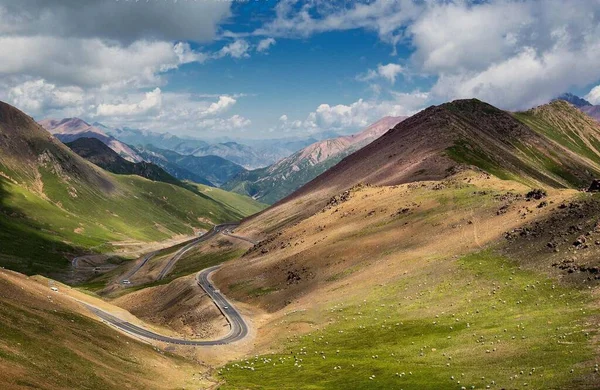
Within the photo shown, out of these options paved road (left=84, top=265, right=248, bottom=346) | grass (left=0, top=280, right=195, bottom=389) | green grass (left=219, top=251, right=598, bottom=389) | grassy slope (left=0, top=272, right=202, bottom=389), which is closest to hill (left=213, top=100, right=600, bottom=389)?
green grass (left=219, top=251, right=598, bottom=389)

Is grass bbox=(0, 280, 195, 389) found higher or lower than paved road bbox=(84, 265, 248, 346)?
higher

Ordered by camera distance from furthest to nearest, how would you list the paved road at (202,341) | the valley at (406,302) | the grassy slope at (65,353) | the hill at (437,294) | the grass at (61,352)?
the paved road at (202,341), the valley at (406,302), the hill at (437,294), the grassy slope at (65,353), the grass at (61,352)

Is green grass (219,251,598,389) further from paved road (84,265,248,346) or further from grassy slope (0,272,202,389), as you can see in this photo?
paved road (84,265,248,346)

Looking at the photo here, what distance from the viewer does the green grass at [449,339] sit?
54.1m

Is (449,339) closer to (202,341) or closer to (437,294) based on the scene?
(437,294)

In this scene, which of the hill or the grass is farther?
the hill

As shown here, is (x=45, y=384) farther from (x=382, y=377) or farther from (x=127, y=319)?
(x=127, y=319)

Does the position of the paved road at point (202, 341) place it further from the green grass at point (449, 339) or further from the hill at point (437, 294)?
the green grass at point (449, 339)

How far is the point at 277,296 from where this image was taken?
427 feet

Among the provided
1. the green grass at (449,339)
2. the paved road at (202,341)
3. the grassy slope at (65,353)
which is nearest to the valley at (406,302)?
the green grass at (449,339)

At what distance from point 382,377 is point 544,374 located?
19547 mm

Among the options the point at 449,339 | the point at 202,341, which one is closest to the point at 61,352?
the point at 202,341

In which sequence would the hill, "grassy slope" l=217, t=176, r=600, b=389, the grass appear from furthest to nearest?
the hill
"grassy slope" l=217, t=176, r=600, b=389
the grass

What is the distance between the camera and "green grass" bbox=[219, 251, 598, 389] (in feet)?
178
